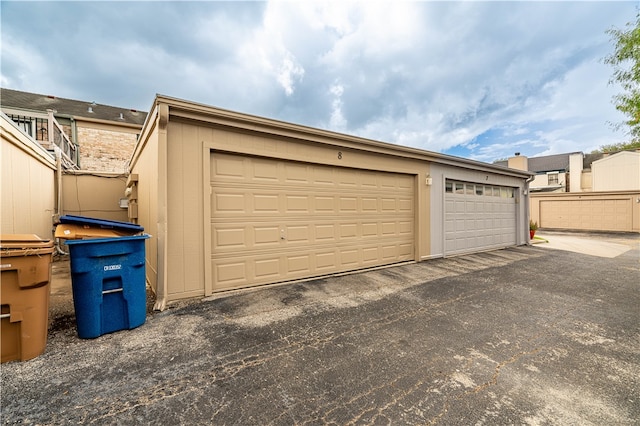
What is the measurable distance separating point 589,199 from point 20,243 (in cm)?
2284

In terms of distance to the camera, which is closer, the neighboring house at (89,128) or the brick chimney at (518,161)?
the neighboring house at (89,128)

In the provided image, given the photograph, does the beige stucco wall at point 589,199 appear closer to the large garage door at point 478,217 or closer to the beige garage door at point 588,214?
the beige garage door at point 588,214

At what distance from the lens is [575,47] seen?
734 cm

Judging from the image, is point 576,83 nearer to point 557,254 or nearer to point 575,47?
Answer: point 575,47

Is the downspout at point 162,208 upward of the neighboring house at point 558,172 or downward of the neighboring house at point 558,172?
downward

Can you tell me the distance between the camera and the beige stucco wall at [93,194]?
6922 mm

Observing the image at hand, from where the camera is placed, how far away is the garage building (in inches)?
142

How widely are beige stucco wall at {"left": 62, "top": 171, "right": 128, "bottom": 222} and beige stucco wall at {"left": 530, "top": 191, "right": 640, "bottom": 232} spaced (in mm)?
22784

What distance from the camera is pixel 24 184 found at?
14.8ft

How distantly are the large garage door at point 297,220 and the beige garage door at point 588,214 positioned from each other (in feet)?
54.2

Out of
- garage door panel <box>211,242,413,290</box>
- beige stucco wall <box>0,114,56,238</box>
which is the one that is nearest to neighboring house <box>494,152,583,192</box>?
garage door panel <box>211,242,413,290</box>

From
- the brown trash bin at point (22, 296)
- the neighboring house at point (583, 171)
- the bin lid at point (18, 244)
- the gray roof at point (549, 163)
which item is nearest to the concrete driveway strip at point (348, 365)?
the brown trash bin at point (22, 296)

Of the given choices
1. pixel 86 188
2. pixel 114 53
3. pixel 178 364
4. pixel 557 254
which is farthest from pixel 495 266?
pixel 114 53

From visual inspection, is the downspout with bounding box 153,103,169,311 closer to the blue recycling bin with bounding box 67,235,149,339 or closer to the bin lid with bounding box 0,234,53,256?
the blue recycling bin with bounding box 67,235,149,339
